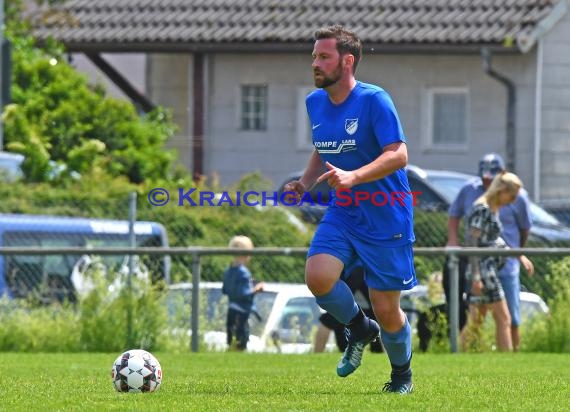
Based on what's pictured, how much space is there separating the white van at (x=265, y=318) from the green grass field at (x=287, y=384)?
1.58m

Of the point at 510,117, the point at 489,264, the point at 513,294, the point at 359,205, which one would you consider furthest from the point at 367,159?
the point at 510,117

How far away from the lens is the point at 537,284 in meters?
16.6

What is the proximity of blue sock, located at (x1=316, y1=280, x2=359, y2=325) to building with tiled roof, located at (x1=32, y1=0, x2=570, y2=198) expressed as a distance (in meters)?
20.2

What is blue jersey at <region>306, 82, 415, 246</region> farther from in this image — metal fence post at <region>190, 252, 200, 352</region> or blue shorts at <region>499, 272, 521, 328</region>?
metal fence post at <region>190, 252, 200, 352</region>

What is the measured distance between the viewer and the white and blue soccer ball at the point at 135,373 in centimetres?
950

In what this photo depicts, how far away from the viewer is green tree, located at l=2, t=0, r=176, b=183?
25.0m

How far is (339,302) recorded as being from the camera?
948cm

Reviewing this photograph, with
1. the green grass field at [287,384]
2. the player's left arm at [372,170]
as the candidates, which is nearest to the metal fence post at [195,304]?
the green grass field at [287,384]

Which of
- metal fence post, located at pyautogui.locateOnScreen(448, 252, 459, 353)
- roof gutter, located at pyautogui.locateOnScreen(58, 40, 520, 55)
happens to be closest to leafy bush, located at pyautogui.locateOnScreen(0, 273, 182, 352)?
metal fence post, located at pyautogui.locateOnScreen(448, 252, 459, 353)

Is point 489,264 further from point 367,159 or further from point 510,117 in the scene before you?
point 510,117

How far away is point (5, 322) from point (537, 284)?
17.1 ft

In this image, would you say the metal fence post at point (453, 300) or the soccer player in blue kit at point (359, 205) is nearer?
the soccer player in blue kit at point (359, 205)

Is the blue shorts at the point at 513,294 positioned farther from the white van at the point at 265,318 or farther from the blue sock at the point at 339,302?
the blue sock at the point at 339,302

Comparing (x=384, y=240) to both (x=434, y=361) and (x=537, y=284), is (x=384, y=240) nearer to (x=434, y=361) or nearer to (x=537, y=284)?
(x=434, y=361)
